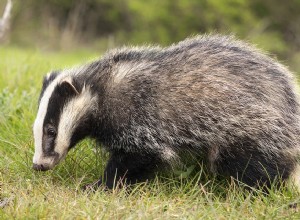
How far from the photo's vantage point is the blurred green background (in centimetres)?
1838

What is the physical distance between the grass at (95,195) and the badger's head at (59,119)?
25 cm

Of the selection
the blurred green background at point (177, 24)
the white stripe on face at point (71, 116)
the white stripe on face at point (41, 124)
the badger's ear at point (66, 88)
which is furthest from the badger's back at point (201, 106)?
the blurred green background at point (177, 24)

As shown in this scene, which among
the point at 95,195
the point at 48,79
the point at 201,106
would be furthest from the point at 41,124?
the point at 201,106

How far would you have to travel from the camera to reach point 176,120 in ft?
15.8

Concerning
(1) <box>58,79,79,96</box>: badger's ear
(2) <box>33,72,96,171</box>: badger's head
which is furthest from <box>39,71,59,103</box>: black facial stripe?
(1) <box>58,79,79,96</box>: badger's ear

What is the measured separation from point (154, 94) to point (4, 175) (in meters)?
1.45

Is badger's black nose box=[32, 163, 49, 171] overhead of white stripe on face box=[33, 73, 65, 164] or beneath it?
beneath

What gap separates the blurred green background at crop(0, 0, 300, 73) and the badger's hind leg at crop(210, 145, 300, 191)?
1270 centimetres

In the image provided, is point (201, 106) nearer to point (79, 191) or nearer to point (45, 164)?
point (79, 191)

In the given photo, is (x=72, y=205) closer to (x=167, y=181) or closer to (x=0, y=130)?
(x=167, y=181)

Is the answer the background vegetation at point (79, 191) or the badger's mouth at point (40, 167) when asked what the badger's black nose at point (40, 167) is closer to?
the badger's mouth at point (40, 167)

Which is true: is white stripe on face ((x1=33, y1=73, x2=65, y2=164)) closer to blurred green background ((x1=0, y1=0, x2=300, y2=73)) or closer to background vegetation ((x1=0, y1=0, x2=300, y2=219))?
background vegetation ((x1=0, y1=0, x2=300, y2=219))

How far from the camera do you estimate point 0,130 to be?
5.90 m

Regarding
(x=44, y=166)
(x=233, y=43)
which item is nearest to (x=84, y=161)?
(x=44, y=166)
